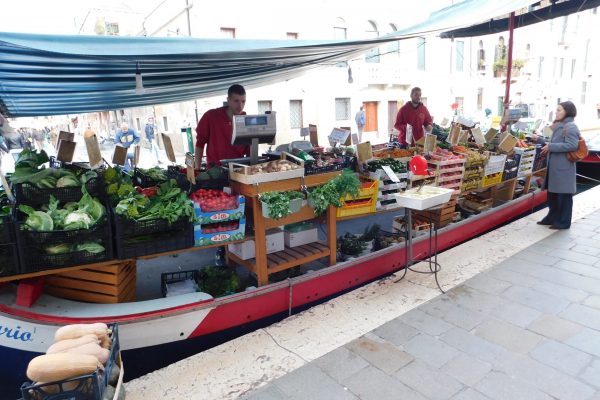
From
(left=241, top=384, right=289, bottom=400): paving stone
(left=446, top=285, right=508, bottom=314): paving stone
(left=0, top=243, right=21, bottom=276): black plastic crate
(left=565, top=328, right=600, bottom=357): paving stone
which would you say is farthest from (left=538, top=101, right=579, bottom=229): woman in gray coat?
(left=0, top=243, right=21, bottom=276): black plastic crate

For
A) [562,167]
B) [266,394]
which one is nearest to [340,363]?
[266,394]

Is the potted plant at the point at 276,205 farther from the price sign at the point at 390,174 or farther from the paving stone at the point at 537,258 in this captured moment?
the paving stone at the point at 537,258

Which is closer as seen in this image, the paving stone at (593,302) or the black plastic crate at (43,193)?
the black plastic crate at (43,193)

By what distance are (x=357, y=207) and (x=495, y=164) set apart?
2.97 metres

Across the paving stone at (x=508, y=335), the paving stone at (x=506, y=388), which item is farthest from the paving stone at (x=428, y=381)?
the paving stone at (x=508, y=335)

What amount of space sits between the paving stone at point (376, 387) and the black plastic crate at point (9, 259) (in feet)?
7.86

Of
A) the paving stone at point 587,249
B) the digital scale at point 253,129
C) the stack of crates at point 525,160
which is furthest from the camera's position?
the stack of crates at point 525,160

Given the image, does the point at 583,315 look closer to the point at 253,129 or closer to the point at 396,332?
the point at 396,332

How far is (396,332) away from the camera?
3.21 m

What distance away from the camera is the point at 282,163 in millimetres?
3729

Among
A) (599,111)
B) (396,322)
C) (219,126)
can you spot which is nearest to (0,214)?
(219,126)

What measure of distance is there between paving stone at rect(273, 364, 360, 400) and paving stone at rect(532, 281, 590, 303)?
8.17 feet

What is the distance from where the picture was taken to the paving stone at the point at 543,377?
246 cm

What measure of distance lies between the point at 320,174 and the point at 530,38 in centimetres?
3363
